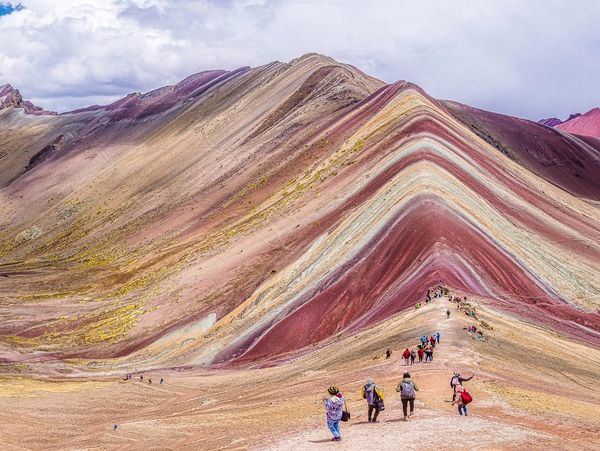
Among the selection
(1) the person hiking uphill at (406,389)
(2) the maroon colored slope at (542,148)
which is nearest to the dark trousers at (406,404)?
(1) the person hiking uphill at (406,389)

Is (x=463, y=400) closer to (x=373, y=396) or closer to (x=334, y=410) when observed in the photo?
(x=373, y=396)

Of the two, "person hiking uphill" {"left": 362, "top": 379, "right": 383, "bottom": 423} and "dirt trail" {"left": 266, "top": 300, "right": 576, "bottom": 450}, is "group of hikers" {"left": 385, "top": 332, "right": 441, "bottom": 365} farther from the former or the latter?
"person hiking uphill" {"left": 362, "top": 379, "right": 383, "bottom": 423}

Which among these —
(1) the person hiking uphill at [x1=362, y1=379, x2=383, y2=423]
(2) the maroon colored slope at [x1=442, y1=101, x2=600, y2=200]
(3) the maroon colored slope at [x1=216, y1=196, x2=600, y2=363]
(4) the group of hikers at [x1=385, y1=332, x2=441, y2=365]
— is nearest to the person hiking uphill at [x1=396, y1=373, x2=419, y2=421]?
(1) the person hiking uphill at [x1=362, y1=379, x2=383, y2=423]

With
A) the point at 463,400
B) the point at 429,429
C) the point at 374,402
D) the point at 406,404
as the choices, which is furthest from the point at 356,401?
the point at 429,429

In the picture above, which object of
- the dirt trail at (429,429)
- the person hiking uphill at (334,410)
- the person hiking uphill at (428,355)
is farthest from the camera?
the person hiking uphill at (428,355)

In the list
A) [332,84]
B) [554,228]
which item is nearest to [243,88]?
[332,84]

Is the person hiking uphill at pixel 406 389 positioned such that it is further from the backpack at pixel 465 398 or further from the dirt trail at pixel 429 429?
the backpack at pixel 465 398

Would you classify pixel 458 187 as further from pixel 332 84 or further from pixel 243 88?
pixel 243 88
